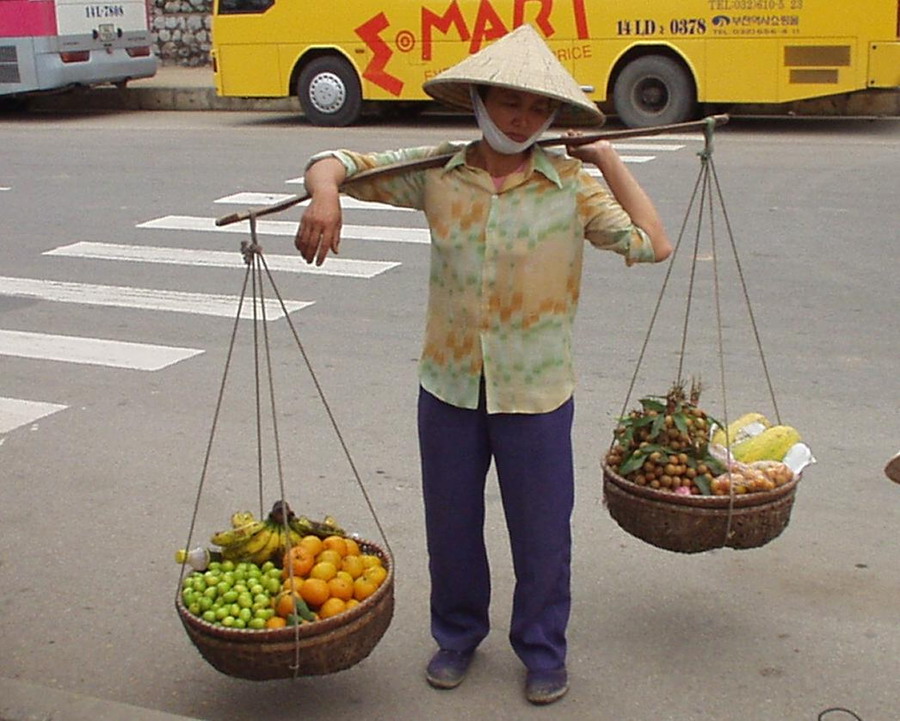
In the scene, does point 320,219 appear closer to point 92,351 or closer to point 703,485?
point 703,485

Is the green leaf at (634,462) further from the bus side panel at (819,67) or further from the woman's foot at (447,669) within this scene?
the bus side panel at (819,67)

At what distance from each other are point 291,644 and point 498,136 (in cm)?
127

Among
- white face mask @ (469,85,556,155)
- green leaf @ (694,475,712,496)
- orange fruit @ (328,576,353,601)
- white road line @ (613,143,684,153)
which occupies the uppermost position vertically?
white face mask @ (469,85,556,155)

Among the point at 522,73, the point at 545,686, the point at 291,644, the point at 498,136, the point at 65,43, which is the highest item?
the point at 65,43

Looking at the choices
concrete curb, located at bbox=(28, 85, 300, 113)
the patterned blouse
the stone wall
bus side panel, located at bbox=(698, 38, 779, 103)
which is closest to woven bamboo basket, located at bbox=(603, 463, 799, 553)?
the patterned blouse

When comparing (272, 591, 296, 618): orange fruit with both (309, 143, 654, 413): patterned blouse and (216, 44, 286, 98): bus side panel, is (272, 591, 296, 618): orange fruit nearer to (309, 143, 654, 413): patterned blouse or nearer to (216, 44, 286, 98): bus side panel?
(309, 143, 654, 413): patterned blouse

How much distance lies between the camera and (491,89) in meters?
3.23

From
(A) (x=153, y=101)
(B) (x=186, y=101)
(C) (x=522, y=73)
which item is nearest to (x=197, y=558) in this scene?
(C) (x=522, y=73)

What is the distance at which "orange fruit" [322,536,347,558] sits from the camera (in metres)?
3.59

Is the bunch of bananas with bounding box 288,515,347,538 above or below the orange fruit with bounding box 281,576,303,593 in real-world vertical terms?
above

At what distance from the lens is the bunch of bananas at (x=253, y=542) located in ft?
11.7

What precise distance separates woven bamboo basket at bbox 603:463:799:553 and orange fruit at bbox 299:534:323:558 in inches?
32.6

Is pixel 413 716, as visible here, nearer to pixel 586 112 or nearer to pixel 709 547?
pixel 709 547

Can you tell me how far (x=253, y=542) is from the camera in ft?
11.7
